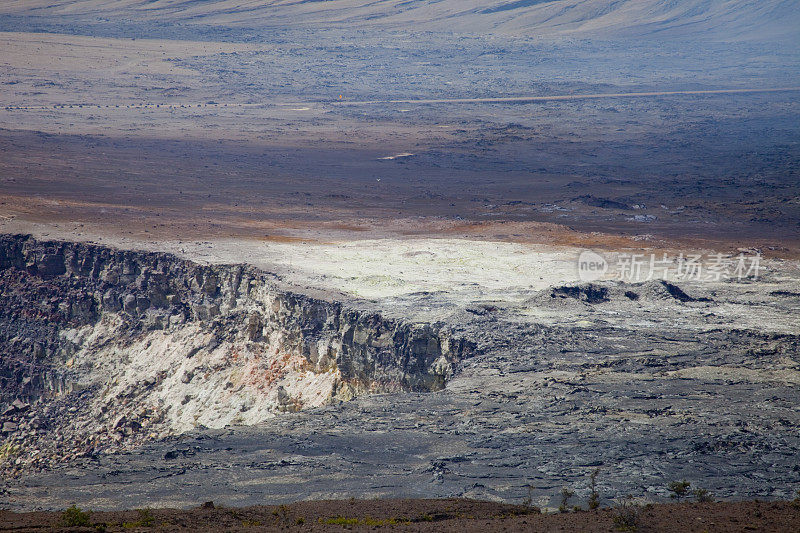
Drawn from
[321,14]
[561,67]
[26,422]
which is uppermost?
[321,14]

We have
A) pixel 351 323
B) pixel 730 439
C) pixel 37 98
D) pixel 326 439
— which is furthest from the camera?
pixel 37 98

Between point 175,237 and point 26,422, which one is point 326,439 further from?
point 175,237

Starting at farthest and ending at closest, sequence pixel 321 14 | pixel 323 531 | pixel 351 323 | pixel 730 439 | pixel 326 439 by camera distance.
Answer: pixel 321 14, pixel 351 323, pixel 326 439, pixel 730 439, pixel 323 531

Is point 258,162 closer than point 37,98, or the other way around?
point 258,162

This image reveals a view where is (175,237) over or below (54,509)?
over

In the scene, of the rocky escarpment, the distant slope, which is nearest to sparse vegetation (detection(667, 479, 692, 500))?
the rocky escarpment

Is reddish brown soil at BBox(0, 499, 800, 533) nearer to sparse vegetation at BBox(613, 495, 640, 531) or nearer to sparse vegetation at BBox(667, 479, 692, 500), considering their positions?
sparse vegetation at BBox(613, 495, 640, 531)

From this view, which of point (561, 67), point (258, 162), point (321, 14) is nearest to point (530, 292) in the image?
point (258, 162)

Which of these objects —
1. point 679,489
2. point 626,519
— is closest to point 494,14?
point 679,489
